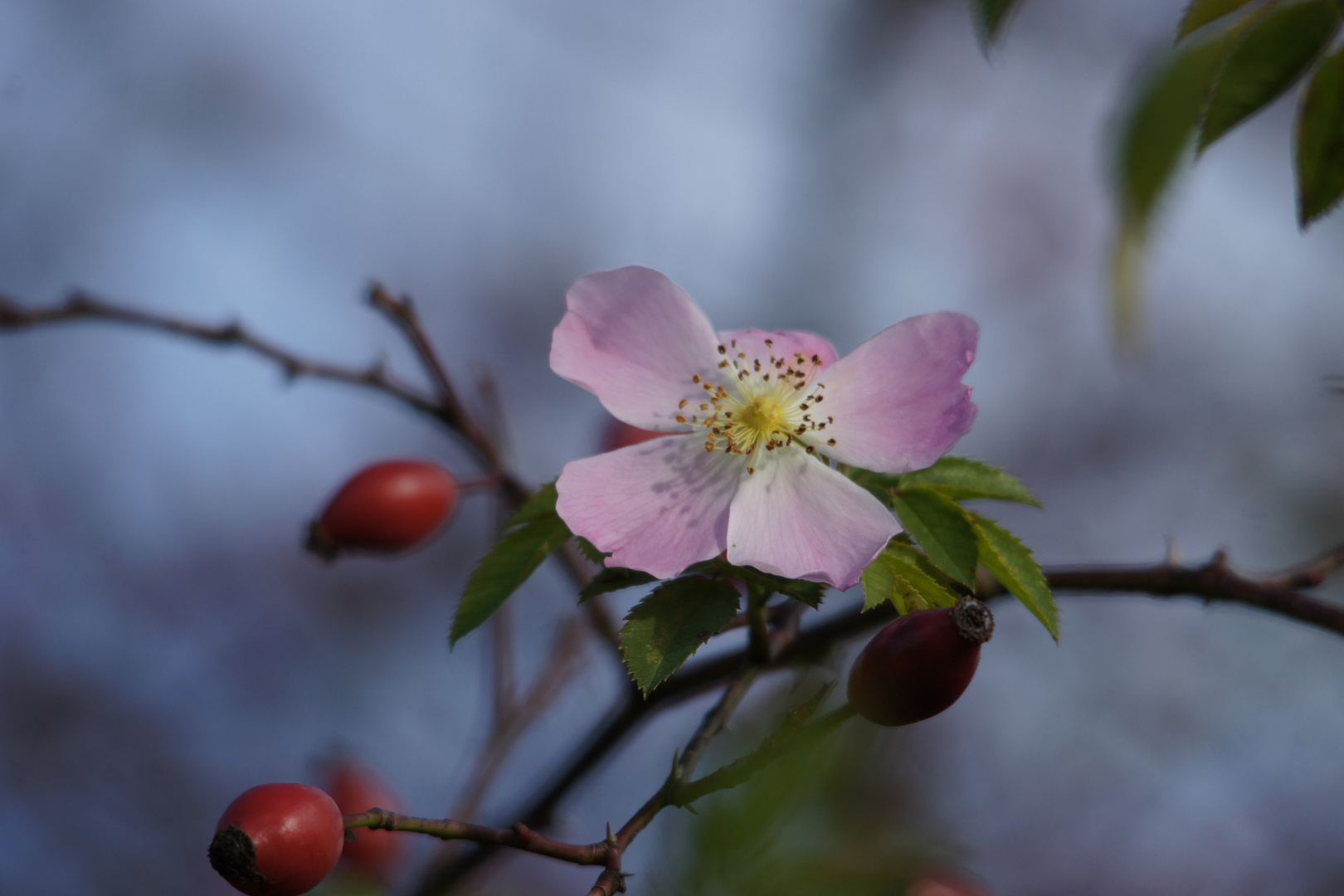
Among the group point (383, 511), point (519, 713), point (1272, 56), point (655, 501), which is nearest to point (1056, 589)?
point (655, 501)

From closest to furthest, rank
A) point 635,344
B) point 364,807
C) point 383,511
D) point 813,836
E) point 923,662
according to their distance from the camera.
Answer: point 813,836
point 923,662
point 635,344
point 383,511
point 364,807

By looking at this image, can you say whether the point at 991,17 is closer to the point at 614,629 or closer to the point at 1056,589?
the point at 1056,589

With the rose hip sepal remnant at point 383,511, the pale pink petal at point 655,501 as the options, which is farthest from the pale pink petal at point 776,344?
the rose hip sepal remnant at point 383,511

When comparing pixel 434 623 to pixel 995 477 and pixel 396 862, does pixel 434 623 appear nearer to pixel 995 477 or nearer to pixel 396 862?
pixel 396 862

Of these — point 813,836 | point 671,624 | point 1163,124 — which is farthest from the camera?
point 1163,124

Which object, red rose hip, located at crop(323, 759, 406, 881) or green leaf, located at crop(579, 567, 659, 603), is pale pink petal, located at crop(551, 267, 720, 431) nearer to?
green leaf, located at crop(579, 567, 659, 603)
